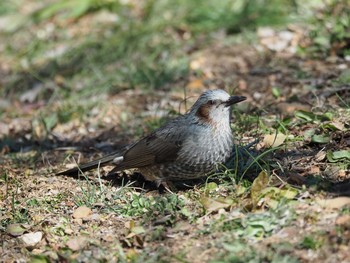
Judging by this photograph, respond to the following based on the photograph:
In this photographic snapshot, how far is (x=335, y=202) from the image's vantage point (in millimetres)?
4848

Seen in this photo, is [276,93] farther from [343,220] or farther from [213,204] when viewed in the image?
[343,220]

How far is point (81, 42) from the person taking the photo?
34.8 ft

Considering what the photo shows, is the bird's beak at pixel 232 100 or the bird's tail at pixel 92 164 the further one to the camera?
the bird's tail at pixel 92 164

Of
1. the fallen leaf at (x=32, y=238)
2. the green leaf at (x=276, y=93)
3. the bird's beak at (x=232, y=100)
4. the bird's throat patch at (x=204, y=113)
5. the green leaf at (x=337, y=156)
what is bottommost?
the fallen leaf at (x=32, y=238)

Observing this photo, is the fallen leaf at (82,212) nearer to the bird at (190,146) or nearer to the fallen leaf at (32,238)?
the fallen leaf at (32,238)

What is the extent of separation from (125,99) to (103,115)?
445 millimetres

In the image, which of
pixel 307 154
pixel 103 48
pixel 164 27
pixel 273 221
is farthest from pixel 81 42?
pixel 273 221

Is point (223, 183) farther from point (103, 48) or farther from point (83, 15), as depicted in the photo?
point (83, 15)

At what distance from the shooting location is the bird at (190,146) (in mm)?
5934

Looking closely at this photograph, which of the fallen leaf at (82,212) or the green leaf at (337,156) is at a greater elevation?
the green leaf at (337,156)

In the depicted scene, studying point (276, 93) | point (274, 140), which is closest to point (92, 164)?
point (274, 140)

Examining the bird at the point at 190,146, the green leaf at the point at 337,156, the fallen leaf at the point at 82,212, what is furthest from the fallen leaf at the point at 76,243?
the green leaf at the point at 337,156

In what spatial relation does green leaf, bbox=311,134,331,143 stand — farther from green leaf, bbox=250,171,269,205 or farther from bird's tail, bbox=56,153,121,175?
bird's tail, bbox=56,153,121,175

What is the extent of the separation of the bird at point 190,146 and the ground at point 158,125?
0.16m
